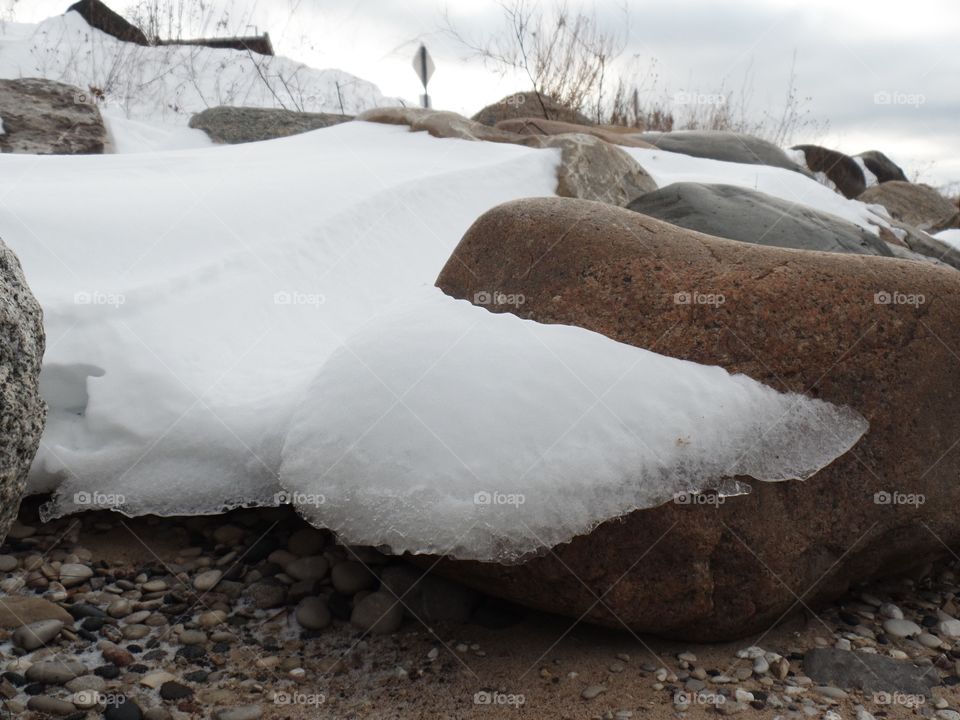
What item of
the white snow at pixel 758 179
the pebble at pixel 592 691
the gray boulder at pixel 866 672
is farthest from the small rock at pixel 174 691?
the white snow at pixel 758 179

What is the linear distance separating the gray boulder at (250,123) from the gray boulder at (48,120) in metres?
0.87

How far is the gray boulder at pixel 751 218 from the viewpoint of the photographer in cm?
388

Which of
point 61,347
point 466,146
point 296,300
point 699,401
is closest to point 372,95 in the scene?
point 466,146

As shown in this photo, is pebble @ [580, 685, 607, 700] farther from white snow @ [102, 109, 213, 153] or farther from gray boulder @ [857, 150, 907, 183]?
gray boulder @ [857, 150, 907, 183]

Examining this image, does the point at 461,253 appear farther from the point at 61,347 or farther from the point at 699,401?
the point at 61,347

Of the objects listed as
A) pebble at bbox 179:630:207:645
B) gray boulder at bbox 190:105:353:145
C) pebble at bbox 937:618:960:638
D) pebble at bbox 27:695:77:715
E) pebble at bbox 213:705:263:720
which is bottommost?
pebble at bbox 179:630:207:645

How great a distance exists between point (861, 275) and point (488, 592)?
135 centimetres

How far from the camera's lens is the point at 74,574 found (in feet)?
7.22

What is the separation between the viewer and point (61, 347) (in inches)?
97.6

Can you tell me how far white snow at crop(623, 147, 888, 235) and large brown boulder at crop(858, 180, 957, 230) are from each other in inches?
93.0

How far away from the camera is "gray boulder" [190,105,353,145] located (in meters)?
5.80

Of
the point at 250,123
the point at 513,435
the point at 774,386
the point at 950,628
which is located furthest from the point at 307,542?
the point at 250,123

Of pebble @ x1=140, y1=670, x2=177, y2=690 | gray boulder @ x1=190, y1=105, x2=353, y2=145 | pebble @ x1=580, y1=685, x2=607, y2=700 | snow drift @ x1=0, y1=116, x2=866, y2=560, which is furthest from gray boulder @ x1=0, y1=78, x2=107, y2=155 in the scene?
pebble @ x1=580, y1=685, x2=607, y2=700

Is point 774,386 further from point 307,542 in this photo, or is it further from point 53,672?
point 53,672
